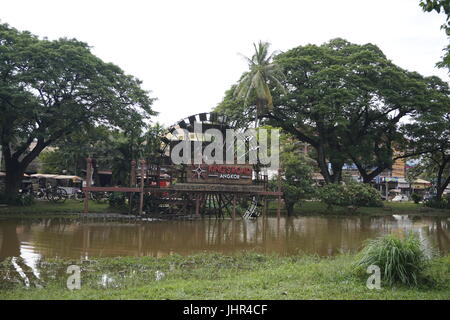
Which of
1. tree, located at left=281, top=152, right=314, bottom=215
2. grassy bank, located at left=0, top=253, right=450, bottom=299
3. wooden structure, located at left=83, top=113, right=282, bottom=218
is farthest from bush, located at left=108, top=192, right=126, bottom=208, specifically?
grassy bank, located at left=0, top=253, right=450, bottom=299

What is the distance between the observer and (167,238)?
1614cm

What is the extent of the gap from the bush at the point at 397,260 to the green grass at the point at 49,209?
738 inches

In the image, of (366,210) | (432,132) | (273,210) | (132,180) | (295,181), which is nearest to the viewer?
(132,180)

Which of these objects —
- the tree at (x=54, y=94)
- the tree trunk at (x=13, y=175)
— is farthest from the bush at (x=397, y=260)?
the tree trunk at (x=13, y=175)

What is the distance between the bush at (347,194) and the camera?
96.6 feet

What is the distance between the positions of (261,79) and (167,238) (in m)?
16.2

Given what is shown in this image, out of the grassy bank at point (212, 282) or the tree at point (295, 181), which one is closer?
the grassy bank at point (212, 282)

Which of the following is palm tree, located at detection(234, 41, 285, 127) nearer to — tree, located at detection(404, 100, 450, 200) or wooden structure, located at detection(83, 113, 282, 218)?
wooden structure, located at detection(83, 113, 282, 218)

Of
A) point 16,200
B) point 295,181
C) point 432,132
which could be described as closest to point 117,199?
point 16,200

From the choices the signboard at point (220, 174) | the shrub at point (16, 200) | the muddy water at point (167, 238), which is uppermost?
the signboard at point (220, 174)

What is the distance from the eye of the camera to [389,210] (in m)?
34.5

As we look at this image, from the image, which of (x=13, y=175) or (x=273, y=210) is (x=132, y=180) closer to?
(x=13, y=175)

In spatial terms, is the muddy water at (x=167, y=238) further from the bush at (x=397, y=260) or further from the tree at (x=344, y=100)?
the tree at (x=344, y=100)
